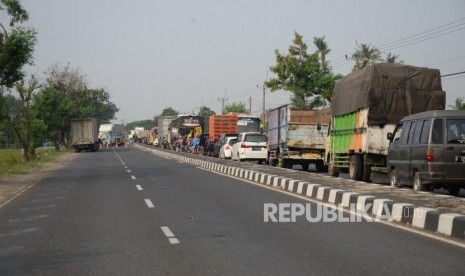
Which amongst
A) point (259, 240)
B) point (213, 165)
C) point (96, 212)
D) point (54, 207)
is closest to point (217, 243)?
point (259, 240)

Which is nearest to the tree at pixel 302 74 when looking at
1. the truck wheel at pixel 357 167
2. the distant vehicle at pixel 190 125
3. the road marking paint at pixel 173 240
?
the distant vehicle at pixel 190 125

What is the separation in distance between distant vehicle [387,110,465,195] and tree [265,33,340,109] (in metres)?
Answer: 33.4

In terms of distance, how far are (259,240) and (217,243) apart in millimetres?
625

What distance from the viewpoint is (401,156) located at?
51.4 feet

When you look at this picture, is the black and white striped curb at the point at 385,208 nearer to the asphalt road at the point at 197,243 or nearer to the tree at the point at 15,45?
the asphalt road at the point at 197,243

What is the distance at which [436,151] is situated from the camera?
13992mm

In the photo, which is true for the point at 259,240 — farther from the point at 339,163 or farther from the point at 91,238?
the point at 339,163

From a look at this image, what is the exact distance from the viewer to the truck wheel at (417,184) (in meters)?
14.7

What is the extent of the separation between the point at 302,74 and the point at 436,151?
35.2 meters

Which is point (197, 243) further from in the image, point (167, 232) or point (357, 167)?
point (357, 167)

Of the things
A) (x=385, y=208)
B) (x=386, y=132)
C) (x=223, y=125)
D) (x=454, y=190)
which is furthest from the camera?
(x=223, y=125)

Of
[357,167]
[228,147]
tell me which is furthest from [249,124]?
[357,167]

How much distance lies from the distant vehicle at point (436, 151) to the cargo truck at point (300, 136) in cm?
1210

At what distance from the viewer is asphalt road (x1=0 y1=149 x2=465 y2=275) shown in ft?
23.8
